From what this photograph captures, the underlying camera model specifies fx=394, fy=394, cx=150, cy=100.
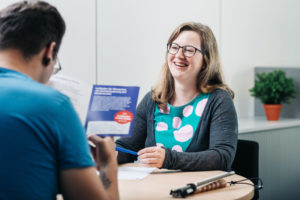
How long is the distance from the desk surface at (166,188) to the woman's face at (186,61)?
23.8 inches

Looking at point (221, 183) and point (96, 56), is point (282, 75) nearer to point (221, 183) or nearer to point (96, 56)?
point (96, 56)

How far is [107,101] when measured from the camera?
1241mm

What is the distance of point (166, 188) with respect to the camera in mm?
1358

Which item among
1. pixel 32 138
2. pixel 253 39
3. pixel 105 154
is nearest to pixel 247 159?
pixel 105 154

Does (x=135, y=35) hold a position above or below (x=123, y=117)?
above

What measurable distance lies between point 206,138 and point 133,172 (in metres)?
0.46

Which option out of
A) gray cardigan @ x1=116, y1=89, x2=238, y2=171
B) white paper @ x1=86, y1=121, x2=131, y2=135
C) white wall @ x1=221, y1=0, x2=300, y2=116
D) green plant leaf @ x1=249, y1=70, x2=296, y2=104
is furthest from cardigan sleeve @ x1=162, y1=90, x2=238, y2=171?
white wall @ x1=221, y1=0, x2=300, y2=116

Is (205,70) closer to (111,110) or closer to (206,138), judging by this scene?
(206,138)

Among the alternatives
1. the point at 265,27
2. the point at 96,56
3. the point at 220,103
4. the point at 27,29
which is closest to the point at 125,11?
the point at 96,56

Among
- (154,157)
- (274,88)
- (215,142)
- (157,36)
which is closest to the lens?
(154,157)

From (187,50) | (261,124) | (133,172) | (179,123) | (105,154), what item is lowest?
(261,124)

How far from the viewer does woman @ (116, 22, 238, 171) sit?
6.10 ft

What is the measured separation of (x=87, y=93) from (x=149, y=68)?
5.91 feet

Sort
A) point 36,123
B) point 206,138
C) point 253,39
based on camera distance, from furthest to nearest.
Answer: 1. point 253,39
2. point 206,138
3. point 36,123
